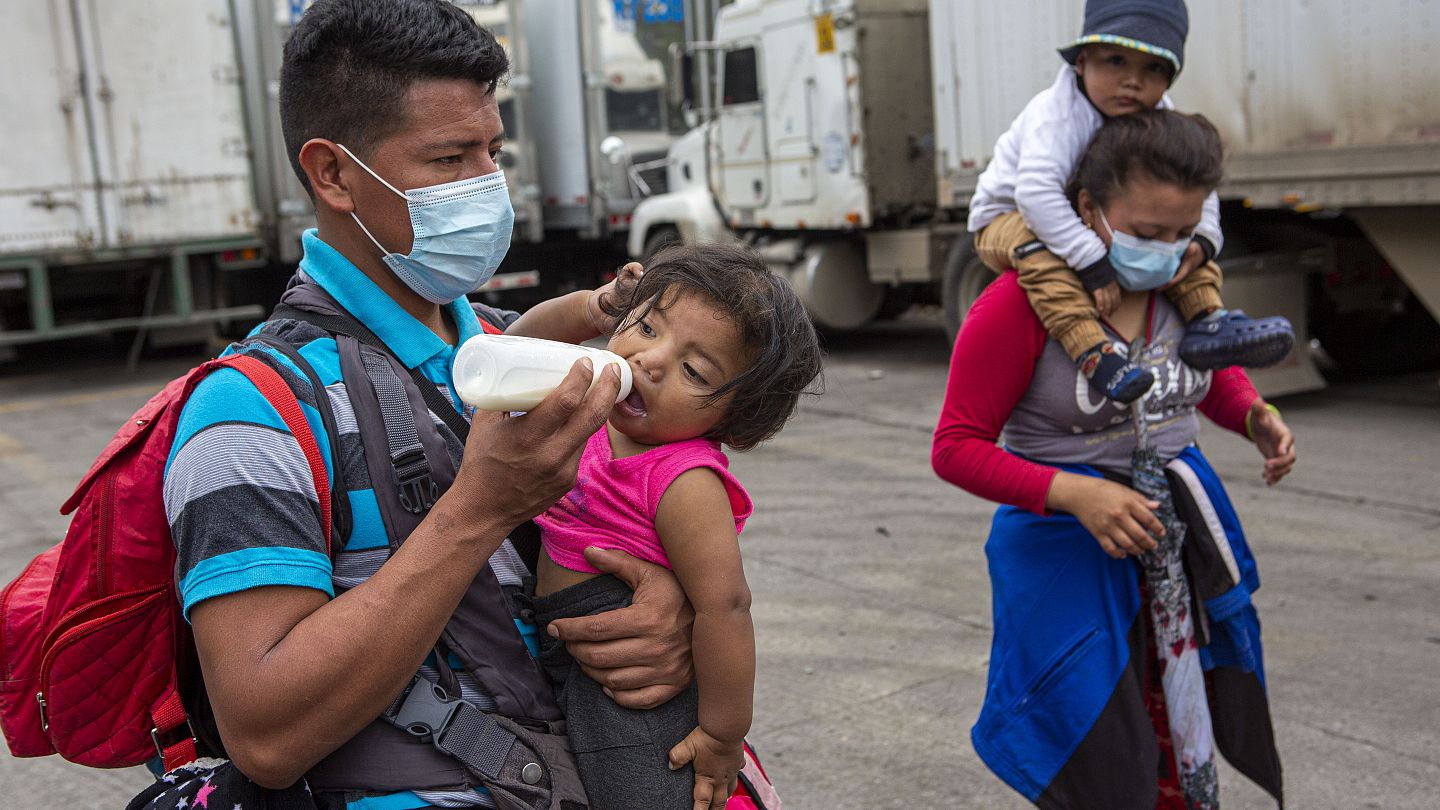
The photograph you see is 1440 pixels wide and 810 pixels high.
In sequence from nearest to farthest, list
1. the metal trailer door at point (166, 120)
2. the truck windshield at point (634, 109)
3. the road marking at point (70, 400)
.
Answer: the road marking at point (70, 400) → the metal trailer door at point (166, 120) → the truck windshield at point (634, 109)

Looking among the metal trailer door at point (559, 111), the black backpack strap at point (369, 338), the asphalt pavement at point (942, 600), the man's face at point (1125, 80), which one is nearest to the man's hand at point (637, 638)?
the black backpack strap at point (369, 338)

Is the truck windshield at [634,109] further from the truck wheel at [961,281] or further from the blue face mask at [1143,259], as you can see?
the blue face mask at [1143,259]

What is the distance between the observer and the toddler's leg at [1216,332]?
2.66m

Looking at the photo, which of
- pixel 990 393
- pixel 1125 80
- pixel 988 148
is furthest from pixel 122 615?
pixel 988 148

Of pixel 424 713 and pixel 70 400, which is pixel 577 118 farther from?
pixel 424 713

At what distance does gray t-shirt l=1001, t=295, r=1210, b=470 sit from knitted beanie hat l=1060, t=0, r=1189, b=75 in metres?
0.53

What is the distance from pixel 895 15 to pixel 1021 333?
918cm

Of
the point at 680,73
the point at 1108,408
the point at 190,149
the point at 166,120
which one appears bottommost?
the point at 1108,408

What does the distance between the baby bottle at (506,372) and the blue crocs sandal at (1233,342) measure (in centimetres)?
159

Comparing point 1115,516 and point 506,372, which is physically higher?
point 506,372

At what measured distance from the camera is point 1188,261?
2764 millimetres

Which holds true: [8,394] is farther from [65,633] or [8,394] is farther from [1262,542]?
[65,633]

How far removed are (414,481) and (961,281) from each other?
964cm

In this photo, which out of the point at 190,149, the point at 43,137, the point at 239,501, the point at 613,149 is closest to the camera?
the point at 239,501
